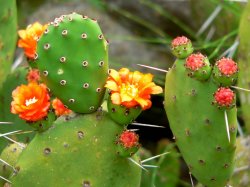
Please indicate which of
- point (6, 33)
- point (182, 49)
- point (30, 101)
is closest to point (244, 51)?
point (182, 49)

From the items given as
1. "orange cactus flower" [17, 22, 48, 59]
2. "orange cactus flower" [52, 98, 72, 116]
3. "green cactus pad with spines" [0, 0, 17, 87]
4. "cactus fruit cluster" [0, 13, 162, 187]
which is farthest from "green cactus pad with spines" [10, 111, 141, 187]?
"green cactus pad with spines" [0, 0, 17, 87]

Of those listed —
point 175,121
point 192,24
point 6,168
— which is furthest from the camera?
point 192,24

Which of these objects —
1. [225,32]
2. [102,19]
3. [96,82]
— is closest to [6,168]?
[96,82]

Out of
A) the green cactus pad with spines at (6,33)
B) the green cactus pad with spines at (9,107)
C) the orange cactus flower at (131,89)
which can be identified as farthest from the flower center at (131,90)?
the green cactus pad with spines at (6,33)

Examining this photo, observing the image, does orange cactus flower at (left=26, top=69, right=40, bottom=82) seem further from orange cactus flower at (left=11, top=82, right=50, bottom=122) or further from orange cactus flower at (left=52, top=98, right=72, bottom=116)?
orange cactus flower at (left=11, top=82, right=50, bottom=122)

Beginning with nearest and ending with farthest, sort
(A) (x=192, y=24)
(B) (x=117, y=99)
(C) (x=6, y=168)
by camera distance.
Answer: (B) (x=117, y=99), (C) (x=6, y=168), (A) (x=192, y=24)

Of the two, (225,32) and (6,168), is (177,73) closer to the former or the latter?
(6,168)

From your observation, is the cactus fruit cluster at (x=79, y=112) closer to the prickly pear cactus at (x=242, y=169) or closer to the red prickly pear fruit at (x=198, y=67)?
the red prickly pear fruit at (x=198, y=67)
